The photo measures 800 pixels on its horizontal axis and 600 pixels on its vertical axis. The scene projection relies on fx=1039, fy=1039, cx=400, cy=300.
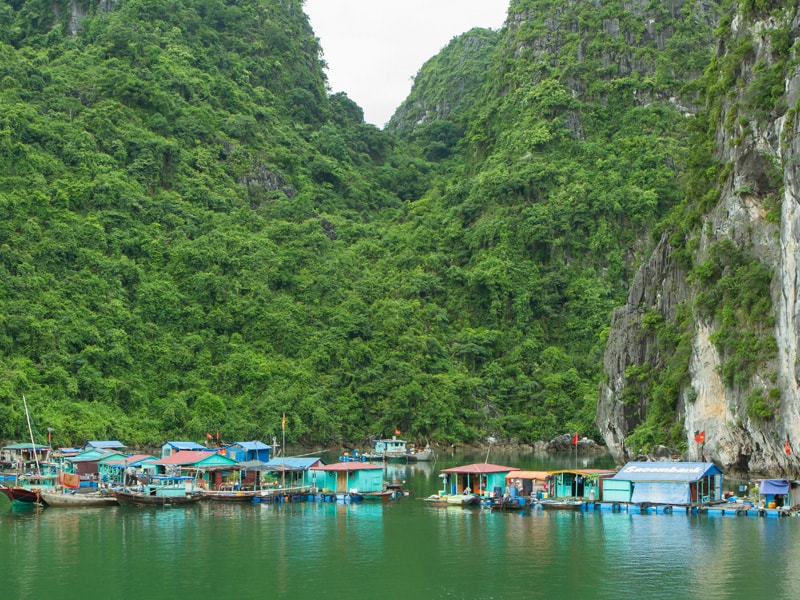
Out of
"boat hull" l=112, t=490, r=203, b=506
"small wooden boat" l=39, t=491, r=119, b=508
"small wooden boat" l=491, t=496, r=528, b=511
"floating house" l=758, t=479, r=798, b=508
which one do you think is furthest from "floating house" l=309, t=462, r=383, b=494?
"floating house" l=758, t=479, r=798, b=508

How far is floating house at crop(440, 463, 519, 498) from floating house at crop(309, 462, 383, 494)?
13.1 ft

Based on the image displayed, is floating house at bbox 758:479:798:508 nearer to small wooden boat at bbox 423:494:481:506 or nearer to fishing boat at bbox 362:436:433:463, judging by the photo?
small wooden boat at bbox 423:494:481:506

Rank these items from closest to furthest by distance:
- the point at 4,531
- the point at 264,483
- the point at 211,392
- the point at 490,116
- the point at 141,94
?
the point at 4,531 → the point at 264,483 → the point at 211,392 → the point at 141,94 → the point at 490,116

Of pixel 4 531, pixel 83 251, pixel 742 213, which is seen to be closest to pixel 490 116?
pixel 83 251

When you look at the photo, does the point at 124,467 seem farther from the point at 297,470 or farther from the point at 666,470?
the point at 666,470

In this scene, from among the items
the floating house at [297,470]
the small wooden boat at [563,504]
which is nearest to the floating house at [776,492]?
the small wooden boat at [563,504]

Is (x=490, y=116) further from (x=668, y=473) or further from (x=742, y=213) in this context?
(x=668, y=473)

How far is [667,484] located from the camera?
171 ft

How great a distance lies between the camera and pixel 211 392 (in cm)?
9431

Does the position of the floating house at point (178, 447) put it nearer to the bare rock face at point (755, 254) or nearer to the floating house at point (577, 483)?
the floating house at point (577, 483)

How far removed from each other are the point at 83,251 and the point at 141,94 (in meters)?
27.9

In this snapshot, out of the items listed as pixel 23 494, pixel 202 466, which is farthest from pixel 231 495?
pixel 23 494

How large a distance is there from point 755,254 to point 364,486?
26544 millimetres

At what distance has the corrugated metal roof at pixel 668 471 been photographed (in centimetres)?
5172
